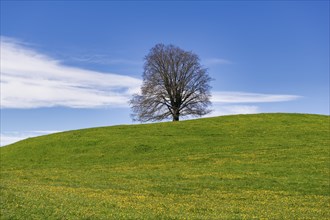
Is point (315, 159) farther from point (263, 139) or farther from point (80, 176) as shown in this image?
point (80, 176)

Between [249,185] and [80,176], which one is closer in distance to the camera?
[249,185]

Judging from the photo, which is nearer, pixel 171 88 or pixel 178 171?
pixel 178 171

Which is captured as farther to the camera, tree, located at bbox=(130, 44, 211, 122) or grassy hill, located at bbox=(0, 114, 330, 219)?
tree, located at bbox=(130, 44, 211, 122)

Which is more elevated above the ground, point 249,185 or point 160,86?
point 160,86

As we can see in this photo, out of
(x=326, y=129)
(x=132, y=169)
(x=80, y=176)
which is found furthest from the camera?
(x=326, y=129)

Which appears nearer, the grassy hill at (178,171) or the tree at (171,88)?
the grassy hill at (178,171)

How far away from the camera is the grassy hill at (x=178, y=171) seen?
70.2ft

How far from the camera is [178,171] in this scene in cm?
3978

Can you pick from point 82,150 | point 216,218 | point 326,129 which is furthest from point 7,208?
point 326,129

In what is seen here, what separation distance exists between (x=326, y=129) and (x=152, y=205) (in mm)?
45034

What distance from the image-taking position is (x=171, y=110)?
8756 cm

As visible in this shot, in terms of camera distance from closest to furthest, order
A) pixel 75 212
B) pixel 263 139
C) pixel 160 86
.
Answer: pixel 75 212
pixel 263 139
pixel 160 86

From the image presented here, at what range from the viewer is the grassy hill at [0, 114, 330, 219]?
21406mm

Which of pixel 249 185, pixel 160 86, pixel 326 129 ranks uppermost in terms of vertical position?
pixel 160 86
